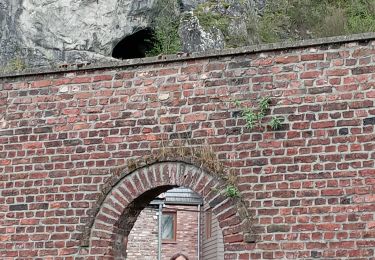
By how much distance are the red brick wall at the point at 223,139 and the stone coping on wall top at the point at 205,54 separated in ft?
0.17

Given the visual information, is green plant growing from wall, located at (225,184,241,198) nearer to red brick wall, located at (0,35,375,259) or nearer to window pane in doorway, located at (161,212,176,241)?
red brick wall, located at (0,35,375,259)

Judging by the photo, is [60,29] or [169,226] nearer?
[60,29]

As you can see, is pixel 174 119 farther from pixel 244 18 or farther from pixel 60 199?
pixel 244 18

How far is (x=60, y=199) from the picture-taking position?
328 inches

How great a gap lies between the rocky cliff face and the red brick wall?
10.7 meters

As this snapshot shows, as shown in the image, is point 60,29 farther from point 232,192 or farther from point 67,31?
point 232,192

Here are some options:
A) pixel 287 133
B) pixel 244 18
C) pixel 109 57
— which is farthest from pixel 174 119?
pixel 244 18

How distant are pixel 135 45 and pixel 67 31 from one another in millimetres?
2292

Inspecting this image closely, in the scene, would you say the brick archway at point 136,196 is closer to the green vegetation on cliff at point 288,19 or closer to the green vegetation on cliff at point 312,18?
the green vegetation on cliff at point 288,19

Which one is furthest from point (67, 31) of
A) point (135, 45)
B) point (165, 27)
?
point (165, 27)

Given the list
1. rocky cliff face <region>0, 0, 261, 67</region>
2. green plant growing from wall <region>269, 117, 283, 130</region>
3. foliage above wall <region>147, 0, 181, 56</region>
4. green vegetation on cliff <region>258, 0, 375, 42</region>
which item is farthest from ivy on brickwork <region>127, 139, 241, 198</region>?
green vegetation on cliff <region>258, 0, 375, 42</region>

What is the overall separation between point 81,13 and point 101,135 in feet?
39.6

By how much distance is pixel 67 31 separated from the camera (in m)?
19.5

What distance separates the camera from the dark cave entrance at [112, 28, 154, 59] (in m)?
20.5
